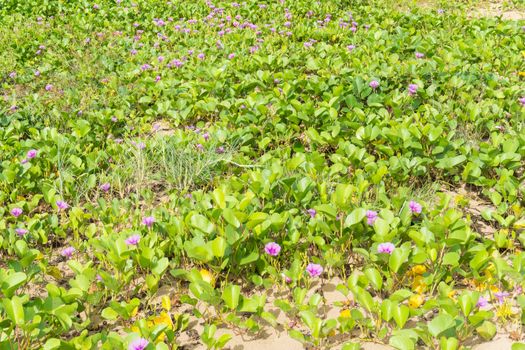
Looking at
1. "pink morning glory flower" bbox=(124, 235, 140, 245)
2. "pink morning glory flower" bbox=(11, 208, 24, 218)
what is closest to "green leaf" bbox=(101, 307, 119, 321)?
"pink morning glory flower" bbox=(124, 235, 140, 245)

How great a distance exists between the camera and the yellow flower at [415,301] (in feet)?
8.87

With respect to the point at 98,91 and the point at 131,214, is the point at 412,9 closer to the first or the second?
the point at 98,91

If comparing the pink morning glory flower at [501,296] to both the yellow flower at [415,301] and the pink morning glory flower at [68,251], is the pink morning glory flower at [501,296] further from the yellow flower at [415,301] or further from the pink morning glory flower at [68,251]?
the pink morning glory flower at [68,251]

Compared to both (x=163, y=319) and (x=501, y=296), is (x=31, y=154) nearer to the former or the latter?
(x=163, y=319)

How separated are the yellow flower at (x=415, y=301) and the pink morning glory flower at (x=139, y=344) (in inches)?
51.1

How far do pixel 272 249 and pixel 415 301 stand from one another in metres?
0.79

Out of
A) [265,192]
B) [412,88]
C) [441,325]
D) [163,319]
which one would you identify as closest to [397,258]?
[441,325]

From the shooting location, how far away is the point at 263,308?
109 inches

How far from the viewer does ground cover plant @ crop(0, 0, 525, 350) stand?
2654 mm

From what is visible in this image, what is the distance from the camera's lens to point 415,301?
2709 millimetres

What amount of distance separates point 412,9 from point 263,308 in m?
6.50

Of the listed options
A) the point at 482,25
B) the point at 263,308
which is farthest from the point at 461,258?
the point at 482,25

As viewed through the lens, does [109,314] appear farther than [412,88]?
No

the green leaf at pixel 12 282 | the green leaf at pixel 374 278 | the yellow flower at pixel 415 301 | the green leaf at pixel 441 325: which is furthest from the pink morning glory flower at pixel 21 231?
the green leaf at pixel 441 325
